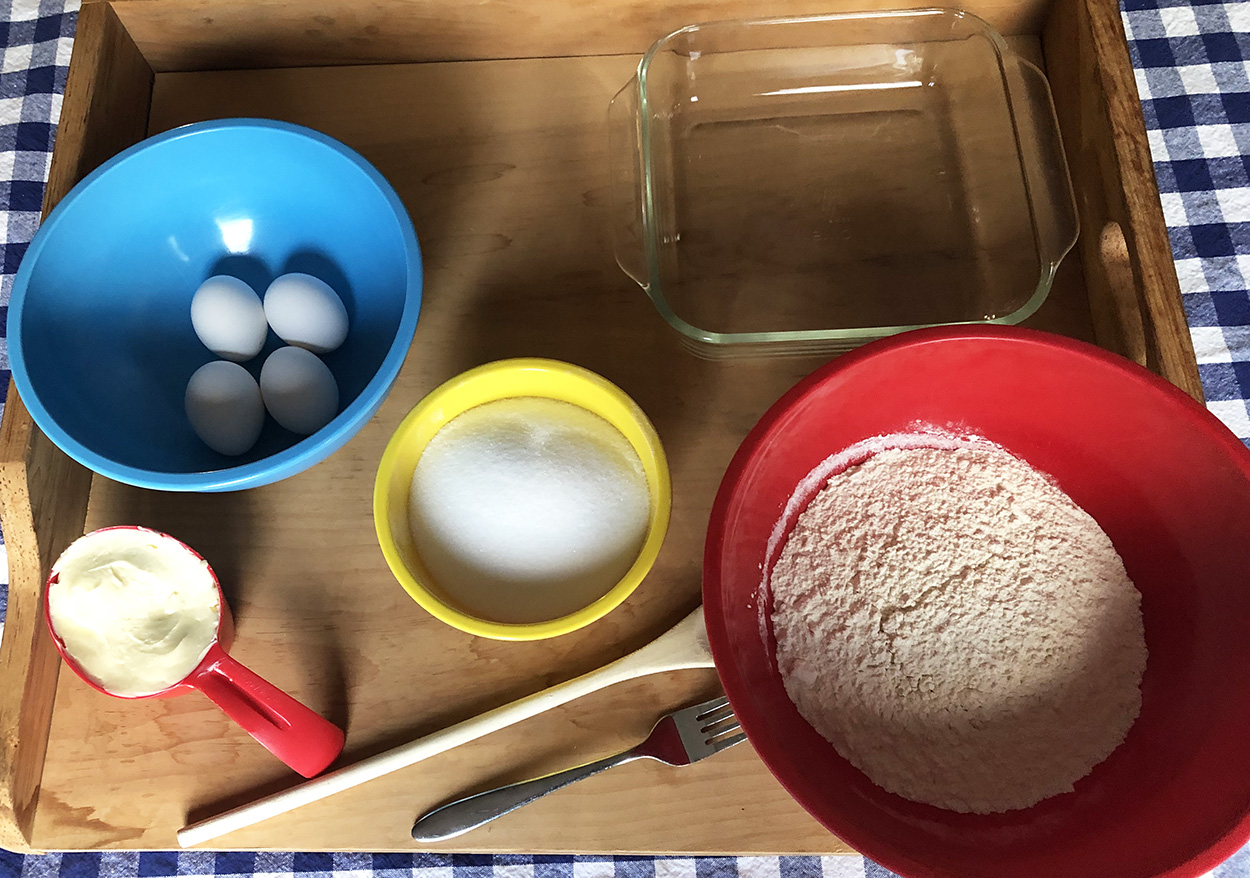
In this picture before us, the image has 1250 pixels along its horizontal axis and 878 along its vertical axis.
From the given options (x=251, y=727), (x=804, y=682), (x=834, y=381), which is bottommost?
(x=251, y=727)

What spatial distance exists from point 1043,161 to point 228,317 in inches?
25.7

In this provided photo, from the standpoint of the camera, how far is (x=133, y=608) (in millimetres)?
573

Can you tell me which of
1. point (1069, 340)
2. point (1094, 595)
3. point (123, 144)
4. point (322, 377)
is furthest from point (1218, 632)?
point (123, 144)

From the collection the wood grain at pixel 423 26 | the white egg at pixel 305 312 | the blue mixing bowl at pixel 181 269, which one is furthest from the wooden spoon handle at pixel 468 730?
the wood grain at pixel 423 26

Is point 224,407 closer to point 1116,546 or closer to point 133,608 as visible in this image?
point 133,608

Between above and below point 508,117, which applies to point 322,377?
below

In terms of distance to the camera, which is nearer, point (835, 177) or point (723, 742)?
point (723, 742)


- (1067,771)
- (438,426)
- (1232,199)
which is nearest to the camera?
A: (1067,771)

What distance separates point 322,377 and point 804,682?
0.41m

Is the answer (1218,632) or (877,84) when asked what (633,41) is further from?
(1218,632)

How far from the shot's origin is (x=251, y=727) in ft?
1.81

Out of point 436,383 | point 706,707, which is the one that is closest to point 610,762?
point 706,707

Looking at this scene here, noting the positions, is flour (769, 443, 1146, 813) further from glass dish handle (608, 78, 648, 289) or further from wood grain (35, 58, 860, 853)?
glass dish handle (608, 78, 648, 289)

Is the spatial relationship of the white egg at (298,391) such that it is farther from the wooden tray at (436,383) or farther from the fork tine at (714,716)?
the fork tine at (714,716)
